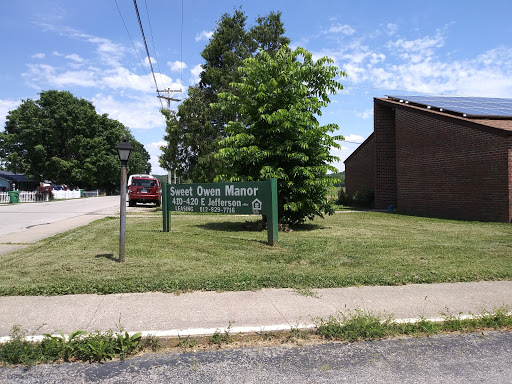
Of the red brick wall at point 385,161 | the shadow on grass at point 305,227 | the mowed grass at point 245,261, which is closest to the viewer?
the mowed grass at point 245,261

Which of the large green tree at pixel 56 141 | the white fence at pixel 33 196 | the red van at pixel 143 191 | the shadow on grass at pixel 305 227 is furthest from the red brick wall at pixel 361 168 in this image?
the large green tree at pixel 56 141

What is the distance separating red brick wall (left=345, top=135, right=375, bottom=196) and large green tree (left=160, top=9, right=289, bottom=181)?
401 inches

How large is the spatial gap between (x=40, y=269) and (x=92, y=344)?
353 centimetres

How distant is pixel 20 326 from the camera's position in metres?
4.16

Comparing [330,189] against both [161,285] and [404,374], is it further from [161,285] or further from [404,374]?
[404,374]

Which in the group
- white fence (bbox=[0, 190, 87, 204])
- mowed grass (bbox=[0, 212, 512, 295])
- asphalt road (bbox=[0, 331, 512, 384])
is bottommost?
asphalt road (bbox=[0, 331, 512, 384])

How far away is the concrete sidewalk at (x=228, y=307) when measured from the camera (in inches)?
166

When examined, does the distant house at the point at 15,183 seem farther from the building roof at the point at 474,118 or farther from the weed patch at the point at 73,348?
the weed patch at the point at 73,348

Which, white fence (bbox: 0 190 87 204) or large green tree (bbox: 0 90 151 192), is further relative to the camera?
large green tree (bbox: 0 90 151 192)

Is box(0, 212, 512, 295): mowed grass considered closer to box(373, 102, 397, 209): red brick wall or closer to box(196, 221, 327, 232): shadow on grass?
box(196, 221, 327, 232): shadow on grass

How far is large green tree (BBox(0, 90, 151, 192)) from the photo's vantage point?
2256 inches

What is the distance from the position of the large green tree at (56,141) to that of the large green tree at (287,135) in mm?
53231

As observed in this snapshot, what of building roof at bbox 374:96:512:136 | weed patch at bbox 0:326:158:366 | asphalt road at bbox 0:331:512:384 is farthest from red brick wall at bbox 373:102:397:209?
weed patch at bbox 0:326:158:366

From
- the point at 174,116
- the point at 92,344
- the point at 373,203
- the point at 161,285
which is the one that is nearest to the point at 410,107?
Answer: the point at 373,203
